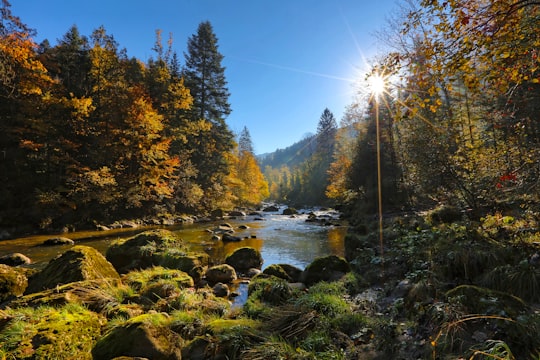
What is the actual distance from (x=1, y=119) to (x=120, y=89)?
8.24 m

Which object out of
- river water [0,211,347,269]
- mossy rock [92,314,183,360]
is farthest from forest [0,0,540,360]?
river water [0,211,347,269]

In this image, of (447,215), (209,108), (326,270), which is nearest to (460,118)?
(447,215)

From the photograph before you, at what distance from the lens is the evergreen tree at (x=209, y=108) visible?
1256 inches

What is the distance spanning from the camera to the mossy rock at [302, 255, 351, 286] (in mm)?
7949

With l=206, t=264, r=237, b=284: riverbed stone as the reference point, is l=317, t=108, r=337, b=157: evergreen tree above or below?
above

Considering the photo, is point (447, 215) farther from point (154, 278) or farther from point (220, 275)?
point (154, 278)

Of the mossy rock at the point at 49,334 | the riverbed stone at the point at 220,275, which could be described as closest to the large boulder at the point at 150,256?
the riverbed stone at the point at 220,275

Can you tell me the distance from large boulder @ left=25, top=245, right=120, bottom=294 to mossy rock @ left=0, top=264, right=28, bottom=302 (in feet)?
0.47

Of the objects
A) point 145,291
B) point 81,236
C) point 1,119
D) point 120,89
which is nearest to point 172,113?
point 120,89

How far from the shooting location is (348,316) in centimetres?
479

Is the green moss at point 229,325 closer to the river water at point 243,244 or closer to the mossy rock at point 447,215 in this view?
the river water at point 243,244

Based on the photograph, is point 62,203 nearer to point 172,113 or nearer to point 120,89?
point 120,89

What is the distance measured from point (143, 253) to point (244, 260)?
3.70 m

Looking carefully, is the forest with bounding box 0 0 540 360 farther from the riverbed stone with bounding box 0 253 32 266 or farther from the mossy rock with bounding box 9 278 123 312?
the riverbed stone with bounding box 0 253 32 266
